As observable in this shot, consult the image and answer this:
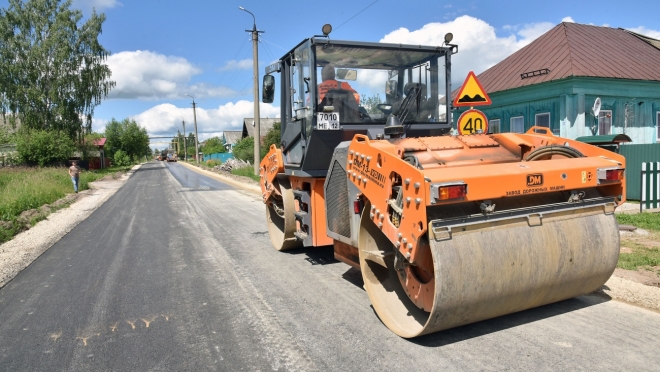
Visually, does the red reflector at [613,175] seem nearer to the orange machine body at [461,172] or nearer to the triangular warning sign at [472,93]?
the orange machine body at [461,172]

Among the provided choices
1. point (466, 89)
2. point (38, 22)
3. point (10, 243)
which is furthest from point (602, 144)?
point (38, 22)

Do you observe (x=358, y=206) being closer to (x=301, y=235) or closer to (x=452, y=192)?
(x=452, y=192)

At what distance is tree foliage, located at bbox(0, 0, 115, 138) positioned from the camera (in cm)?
3542

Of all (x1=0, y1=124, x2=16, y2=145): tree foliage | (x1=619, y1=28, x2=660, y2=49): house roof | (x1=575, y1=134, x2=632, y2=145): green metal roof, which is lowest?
(x1=575, y1=134, x2=632, y2=145): green metal roof

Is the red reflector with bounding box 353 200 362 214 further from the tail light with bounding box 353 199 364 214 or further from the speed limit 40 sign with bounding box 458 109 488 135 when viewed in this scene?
the speed limit 40 sign with bounding box 458 109 488 135

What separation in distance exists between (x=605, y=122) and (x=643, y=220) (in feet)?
29.5

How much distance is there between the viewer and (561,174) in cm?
377

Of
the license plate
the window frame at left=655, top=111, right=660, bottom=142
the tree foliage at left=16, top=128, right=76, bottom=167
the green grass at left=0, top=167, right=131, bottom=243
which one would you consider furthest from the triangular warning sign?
the tree foliage at left=16, top=128, right=76, bottom=167

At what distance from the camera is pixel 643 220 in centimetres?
842

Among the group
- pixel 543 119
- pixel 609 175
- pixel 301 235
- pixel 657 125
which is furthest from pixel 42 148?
pixel 609 175

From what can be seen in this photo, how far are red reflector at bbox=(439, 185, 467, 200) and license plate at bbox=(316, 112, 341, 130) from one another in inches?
101

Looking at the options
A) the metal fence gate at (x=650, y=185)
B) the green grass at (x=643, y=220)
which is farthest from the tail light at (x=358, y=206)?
the metal fence gate at (x=650, y=185)

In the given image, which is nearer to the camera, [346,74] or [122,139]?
[346,74]

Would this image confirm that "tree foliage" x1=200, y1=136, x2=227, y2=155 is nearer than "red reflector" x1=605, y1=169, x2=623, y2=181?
No
